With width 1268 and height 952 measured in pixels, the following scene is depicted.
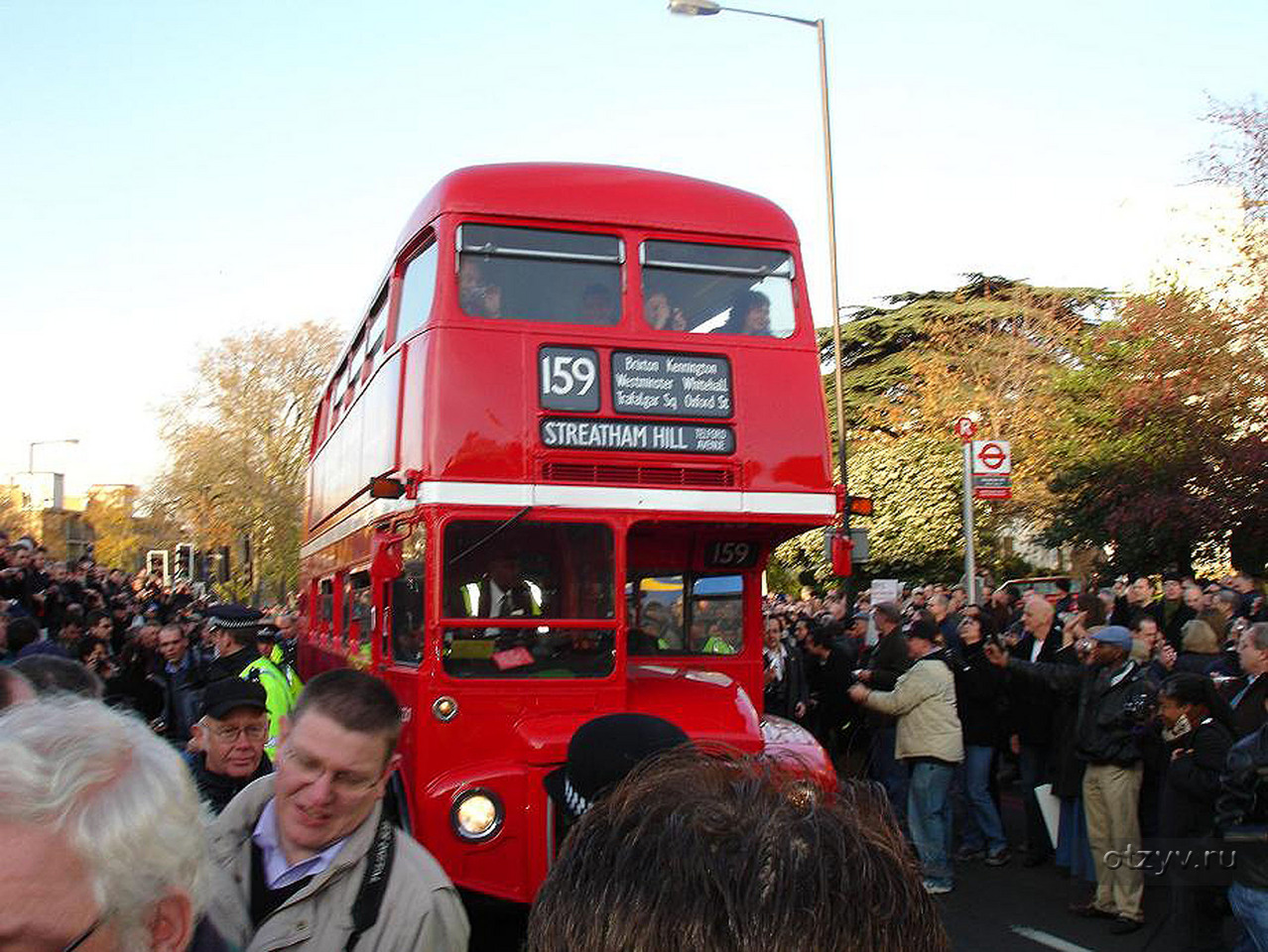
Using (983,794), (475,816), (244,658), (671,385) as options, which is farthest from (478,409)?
(983,794)

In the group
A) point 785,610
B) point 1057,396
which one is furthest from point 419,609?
point 1057,396

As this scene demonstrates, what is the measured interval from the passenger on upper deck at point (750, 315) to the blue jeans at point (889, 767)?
175 inches

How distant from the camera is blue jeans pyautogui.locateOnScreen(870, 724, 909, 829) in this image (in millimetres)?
10625

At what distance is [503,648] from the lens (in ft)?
22.6

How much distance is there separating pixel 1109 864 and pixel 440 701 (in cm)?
446

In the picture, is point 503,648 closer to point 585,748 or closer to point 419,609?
point 419,609

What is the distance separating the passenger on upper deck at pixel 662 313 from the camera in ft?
24.4

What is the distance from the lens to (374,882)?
2.90m

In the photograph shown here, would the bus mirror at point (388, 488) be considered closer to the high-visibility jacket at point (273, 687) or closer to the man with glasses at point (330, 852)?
the high-visibility jacket at point (273, 687)

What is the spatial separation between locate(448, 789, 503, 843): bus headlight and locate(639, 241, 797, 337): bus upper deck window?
2818 mm

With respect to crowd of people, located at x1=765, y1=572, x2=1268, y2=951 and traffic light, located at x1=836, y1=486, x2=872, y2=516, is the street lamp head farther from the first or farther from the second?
traffic light, located at x1=836, y1=486, x2=872, y2=516

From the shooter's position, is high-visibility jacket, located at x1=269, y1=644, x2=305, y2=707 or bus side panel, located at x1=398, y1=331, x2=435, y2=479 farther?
high-visibility jacket, located at x1=269, y1=644, x2=305, y2=707

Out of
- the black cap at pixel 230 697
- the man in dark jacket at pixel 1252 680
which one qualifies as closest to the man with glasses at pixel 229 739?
the black cap at pixel 230 697

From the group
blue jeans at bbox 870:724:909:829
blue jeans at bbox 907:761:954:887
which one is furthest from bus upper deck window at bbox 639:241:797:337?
blue jeans at bbox 870:724:909:829
